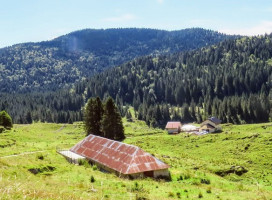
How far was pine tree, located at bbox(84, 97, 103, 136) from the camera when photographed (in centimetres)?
9319

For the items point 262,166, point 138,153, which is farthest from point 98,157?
point 262,166

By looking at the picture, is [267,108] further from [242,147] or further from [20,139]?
[20,139]

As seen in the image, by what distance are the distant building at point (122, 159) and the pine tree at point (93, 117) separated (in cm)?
3494

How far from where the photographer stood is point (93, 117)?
93.6 metres

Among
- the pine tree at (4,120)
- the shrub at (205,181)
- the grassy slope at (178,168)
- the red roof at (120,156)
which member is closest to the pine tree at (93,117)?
the grassy slope at (178,168)

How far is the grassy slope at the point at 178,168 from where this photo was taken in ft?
89.5

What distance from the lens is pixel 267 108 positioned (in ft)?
511

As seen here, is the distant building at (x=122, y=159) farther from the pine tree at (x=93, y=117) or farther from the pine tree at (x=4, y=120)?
the pine tree at (x=4, y=120)

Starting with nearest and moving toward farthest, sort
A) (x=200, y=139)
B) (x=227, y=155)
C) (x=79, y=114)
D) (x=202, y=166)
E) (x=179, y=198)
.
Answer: (x=179, y=198), (x=202, y=166), (x=227, y=155), (x=200, y=139), (x=79, y=114)

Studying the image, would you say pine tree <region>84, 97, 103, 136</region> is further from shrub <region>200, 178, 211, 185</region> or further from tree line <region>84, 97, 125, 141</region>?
shrub <region>200, 178, 211, 185</region>

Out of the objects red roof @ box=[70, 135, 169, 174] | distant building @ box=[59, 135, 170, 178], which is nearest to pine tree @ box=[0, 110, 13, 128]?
distant building @ box=[59, 135, 170, 178]

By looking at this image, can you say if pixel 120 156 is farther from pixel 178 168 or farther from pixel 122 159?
pixel 178 168

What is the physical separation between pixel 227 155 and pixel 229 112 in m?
82.1

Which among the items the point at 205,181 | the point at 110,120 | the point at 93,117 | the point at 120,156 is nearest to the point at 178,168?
the point at 120,156
